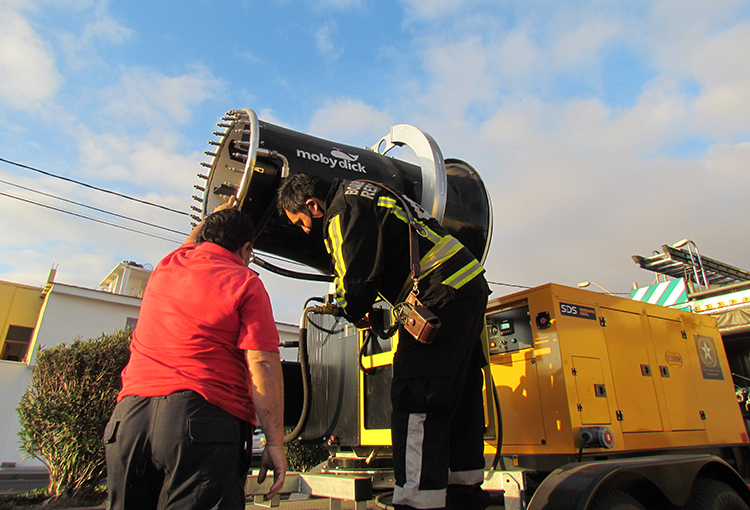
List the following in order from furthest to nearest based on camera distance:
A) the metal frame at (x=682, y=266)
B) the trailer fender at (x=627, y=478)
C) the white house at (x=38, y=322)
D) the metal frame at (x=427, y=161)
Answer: the white house at (x=38, y=322)
the metal frame at (x=682, y=266)
the metal frame at (x=427, y=161)
the trailer fender at (x=627, y=478)

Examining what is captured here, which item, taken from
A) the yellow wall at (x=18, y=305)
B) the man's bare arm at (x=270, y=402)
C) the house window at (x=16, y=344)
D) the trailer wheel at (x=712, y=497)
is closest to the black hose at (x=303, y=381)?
the man's bare arm at (x=270, y=402)

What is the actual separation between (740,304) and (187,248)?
5943 mm

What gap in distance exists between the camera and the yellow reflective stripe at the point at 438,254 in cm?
215

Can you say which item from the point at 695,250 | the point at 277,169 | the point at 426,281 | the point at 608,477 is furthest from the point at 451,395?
the point at 695,250

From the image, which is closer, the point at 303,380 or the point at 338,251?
the point at 338,251

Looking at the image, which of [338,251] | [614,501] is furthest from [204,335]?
[614,501]

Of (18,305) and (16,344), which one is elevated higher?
(18,305)

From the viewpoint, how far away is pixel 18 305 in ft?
53.3

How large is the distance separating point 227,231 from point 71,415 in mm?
6381

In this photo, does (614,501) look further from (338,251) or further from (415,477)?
(338,251)

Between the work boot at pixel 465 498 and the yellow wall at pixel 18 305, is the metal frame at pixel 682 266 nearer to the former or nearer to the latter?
the work boot at pixel 465 498

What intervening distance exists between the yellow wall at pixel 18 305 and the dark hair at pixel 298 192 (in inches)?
709

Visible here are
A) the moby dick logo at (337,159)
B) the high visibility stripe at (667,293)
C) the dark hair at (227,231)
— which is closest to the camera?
the dark hair at (227,231)

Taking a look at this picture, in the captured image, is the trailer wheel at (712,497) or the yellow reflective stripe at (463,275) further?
the trailer wheel at (712,497)
